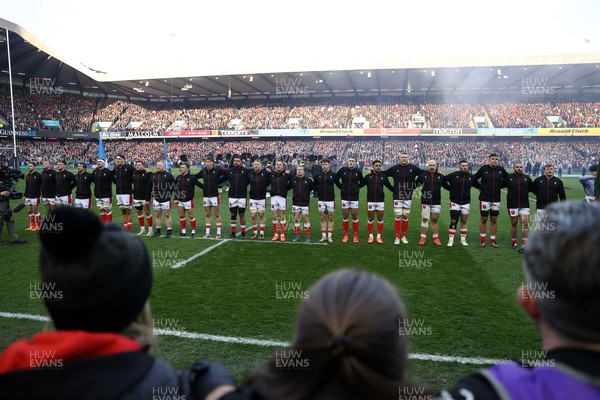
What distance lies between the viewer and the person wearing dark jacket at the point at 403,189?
11.2 metres

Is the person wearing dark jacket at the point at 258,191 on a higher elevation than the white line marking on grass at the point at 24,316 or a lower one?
higher

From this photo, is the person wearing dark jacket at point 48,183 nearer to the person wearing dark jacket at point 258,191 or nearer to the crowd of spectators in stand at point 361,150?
the person wearing dark jacket at point 258,191

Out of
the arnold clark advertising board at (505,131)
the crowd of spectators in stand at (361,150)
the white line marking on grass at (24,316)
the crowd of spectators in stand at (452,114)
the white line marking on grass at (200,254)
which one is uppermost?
the crowd of spectators in stand at (452,114)

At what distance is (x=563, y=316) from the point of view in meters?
1.23

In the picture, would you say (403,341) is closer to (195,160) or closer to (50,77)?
(195,160)

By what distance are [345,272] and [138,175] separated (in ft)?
40.5

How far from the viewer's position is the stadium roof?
37.6 m

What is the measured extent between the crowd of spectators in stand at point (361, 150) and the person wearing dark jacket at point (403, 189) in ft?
87.6

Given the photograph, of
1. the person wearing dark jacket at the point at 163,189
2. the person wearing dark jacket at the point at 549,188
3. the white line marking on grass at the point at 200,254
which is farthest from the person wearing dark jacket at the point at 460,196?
the person wearing dark jacket at the point at 163,189

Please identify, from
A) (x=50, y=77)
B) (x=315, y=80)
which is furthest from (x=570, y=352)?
(x=50, y=77)

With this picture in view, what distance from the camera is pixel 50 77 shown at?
161ft

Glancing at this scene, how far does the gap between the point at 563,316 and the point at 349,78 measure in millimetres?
45455

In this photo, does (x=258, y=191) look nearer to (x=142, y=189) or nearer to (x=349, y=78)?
(x=142, y=189)

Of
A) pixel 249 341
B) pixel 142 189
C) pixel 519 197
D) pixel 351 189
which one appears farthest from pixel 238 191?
pixel 519 197
